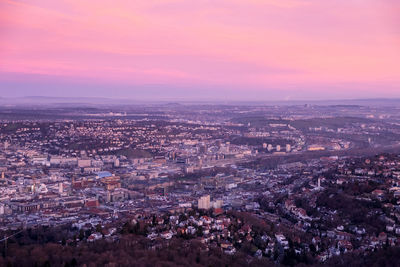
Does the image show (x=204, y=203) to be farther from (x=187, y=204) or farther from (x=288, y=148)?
(x=288, y=148)

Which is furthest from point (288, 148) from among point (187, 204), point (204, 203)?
point (204, 203)

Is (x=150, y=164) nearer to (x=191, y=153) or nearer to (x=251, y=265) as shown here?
(x=191, y=153)

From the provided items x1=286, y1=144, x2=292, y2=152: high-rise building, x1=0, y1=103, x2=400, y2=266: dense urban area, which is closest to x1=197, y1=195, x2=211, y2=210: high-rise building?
x1=0, y1=103, x2=400, y2=266: dense urban area

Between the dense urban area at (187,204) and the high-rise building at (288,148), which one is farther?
the high-rise building at (288,148)

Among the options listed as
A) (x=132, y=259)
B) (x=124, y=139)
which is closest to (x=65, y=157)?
(x=124, y=139)

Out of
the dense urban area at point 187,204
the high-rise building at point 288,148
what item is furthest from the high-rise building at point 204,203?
the high-rise building at point 288,148

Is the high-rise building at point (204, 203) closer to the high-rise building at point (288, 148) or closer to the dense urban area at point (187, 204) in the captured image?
the dense urban area at point (187, 204)

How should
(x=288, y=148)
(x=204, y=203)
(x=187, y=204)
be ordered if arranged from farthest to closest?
(x=288, y=148) < (x=187, y=204) < (x=204, y=203)

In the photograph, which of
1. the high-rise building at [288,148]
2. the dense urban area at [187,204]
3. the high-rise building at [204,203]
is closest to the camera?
the dense urban area at [187,204]
